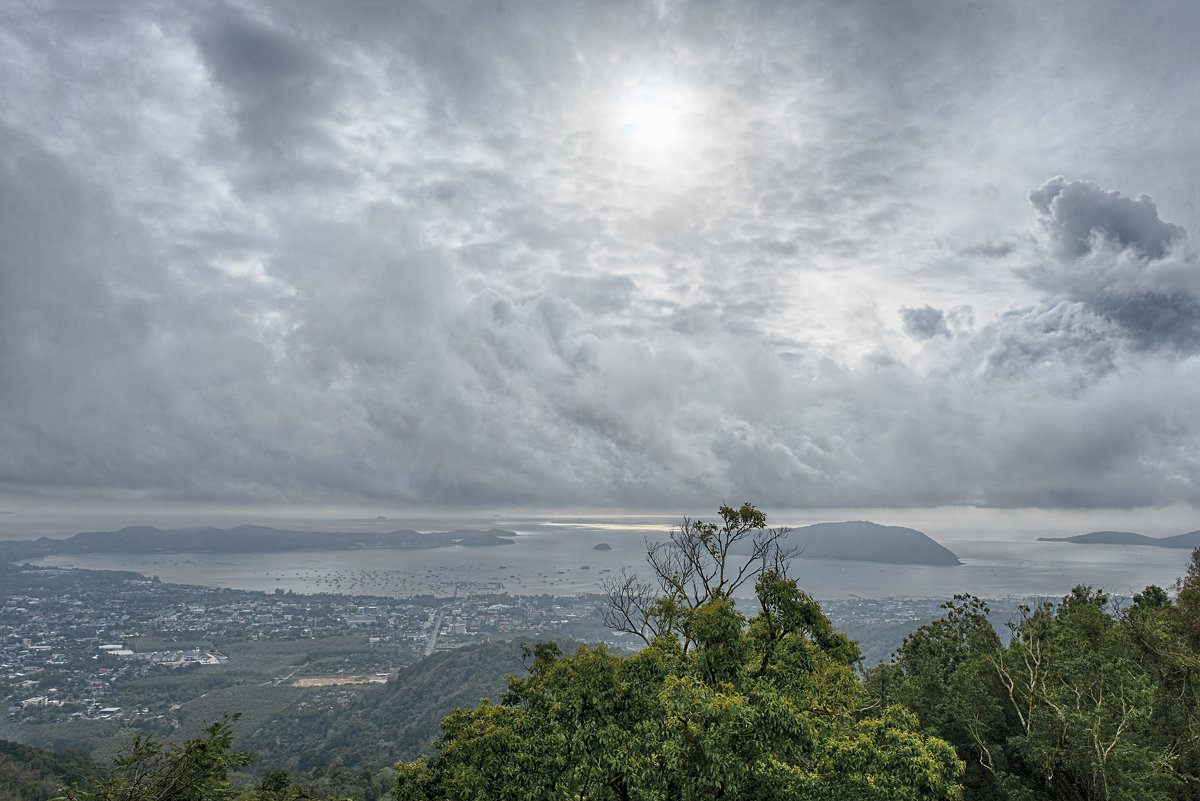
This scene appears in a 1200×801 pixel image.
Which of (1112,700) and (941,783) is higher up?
(941,783)

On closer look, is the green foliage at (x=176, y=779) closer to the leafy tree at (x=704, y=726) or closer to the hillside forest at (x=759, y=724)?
the hillside forest at (x=759, y=724)

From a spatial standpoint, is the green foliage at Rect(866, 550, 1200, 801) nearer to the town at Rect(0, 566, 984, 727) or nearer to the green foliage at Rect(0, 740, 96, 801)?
the town at Rect(0, 566, 984, 727)

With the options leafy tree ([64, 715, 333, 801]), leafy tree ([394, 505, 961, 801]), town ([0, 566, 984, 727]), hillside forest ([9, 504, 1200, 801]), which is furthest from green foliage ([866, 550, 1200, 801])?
town ([0, 566, 984, 727])

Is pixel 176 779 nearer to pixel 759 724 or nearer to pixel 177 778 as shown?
pixel 177 778

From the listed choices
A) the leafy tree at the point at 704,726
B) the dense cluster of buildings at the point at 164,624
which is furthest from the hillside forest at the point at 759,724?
the dense cluster of buildings at the point at 164,624

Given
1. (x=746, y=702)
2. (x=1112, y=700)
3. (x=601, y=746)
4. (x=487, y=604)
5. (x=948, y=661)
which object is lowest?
(x=487, y=604)

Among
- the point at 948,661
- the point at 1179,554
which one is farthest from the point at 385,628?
the point at 1179,554

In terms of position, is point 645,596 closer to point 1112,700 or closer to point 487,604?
point 1112,700
